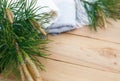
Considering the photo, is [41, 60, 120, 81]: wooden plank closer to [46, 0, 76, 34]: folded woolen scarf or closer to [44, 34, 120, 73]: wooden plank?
[44, 34, 120, 73]: wooden plank

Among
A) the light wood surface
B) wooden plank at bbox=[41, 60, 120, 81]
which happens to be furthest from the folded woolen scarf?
wooden plank at bbox=[41, 60, 120, 81]

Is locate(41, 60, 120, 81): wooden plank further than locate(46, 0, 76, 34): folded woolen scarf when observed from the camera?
No

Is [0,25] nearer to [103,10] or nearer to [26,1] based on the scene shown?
[26,1]

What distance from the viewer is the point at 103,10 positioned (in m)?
0.89

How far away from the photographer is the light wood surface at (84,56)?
0.70 metres

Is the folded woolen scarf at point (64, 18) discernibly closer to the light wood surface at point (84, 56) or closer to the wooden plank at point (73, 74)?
the light wood surface at point (84, 56)

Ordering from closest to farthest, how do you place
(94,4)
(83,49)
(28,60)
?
(28,60), (83,49), (94,4)

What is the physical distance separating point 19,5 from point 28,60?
7.0 inches

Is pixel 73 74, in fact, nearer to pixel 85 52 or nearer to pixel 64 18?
pixel 85 52

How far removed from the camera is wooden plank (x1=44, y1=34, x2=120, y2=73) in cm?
74

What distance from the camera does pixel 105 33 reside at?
2.76 feet

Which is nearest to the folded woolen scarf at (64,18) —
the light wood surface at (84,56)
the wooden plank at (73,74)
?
the light wood surface at (84,56)

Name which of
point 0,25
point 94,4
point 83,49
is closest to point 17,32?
point 0,25

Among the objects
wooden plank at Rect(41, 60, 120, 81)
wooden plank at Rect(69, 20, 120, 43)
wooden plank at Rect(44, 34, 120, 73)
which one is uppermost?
wooden plank at Rect(69, 20, 120, 43)
